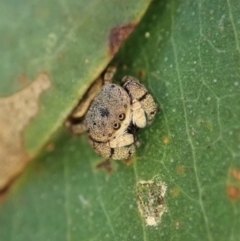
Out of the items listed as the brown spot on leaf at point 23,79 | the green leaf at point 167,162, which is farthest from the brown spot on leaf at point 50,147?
the brown spot on leaf at point 23,79

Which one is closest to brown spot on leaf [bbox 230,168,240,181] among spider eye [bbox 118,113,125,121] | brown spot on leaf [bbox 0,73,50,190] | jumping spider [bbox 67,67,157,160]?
jumping spider [bbox 67,67,157,160]

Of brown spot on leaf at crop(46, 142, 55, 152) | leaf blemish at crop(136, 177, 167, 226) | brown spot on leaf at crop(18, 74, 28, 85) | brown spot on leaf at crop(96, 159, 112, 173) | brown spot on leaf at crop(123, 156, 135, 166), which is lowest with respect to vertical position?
leaf blemish at crop(136, 177, 167, 226)

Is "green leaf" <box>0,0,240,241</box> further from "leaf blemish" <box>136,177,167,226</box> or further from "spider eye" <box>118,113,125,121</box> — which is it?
"spider eye" <box>118,113,125,121</box>

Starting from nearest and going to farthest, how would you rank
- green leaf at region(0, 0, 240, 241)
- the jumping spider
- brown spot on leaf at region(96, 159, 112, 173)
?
green leaf at region(0, 0, 240, 241) < the jumping spider < brown spot on leaf at region(96, 159, 112, 173)

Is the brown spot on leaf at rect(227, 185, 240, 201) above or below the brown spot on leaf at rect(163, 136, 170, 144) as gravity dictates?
below

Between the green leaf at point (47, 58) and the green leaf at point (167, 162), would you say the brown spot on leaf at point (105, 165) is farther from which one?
the green leaf at point (47, 58)

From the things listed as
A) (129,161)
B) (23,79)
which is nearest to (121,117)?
(129,161)

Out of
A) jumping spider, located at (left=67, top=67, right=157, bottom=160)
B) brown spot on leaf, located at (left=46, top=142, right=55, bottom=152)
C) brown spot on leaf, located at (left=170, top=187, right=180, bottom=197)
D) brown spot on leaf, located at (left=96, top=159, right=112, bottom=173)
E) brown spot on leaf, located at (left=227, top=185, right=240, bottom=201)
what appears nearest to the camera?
brown spot on leaf, located at (left=227, top=185, right=240, bottom=201)

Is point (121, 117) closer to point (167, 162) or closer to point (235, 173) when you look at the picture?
point (167, 162)
